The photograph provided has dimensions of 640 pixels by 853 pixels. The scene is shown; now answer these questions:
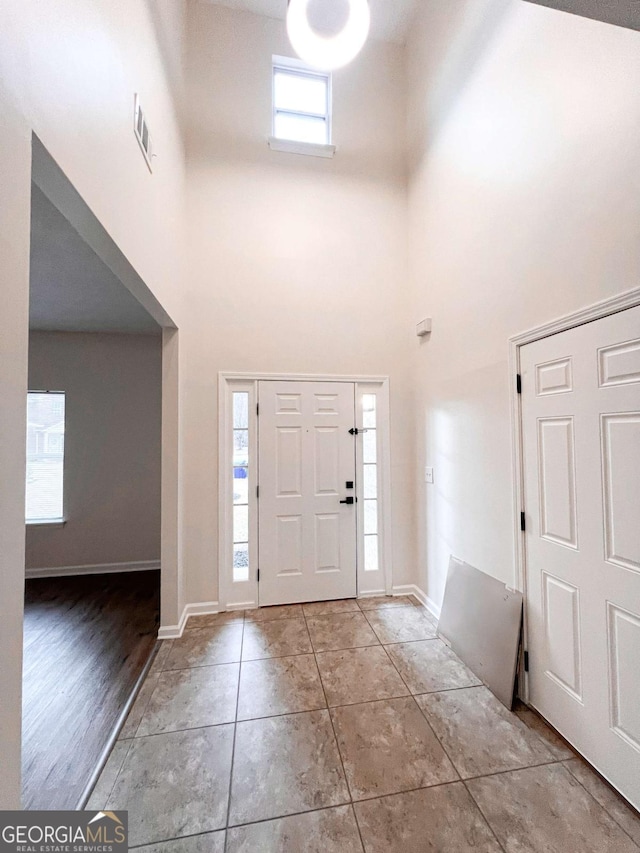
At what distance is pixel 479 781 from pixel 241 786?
1050 millimetres

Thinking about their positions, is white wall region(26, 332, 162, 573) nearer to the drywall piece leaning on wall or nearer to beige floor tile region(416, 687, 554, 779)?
the drywall piece leaning on wall

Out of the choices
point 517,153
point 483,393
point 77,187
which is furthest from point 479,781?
point 517,153

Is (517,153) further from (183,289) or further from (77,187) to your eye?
(183,289)

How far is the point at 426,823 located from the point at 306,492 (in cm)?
219

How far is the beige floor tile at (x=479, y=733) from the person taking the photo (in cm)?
167

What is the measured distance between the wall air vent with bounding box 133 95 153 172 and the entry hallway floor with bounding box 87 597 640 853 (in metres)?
3.12

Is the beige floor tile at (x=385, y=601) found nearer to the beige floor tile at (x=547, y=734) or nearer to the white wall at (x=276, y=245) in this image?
the white wall at (x=276, y=245)

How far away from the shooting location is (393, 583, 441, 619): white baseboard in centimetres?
301

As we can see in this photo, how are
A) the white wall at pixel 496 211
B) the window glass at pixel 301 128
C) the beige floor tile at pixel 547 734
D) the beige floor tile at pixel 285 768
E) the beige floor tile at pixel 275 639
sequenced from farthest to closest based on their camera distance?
1. the window glass at pixel 301 128
2. the beige floor tile at pixel 275 639
3. the beige floor tile at pixel 547 734
4. the white wall at pixel 496 211
5. the beige floor tile at pixel 285 768

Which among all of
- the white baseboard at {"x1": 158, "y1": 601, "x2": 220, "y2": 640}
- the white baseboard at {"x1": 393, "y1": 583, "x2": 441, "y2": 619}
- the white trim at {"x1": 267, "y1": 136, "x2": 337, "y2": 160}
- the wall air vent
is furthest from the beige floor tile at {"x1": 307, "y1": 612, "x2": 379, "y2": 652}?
the white trim at {"x1": 267, "y1": 136, "x2": 337, "y2": 160}

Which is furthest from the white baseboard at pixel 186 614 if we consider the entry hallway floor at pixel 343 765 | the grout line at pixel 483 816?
the grout line at pixel 483 816

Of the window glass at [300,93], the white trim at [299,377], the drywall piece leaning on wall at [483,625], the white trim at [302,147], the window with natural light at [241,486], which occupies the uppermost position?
the window glass at [300,93]

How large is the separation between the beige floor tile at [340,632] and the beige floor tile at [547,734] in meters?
0.97

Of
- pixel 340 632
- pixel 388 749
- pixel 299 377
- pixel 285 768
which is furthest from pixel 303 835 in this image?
pixel 299 377
